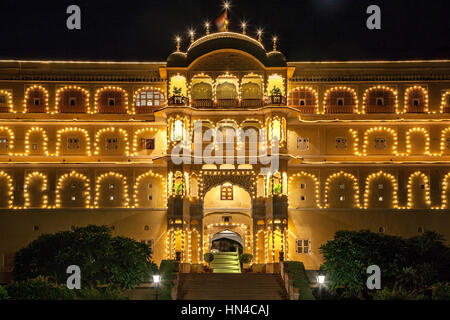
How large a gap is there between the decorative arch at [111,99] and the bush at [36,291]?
66.9ft

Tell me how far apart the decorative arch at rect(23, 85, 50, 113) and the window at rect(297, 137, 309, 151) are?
17741mm

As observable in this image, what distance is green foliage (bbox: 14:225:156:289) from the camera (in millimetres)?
30188

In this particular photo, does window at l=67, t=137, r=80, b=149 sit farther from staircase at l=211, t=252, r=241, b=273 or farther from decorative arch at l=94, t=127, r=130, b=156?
staircase at l=211, t=252, r=241, b=273

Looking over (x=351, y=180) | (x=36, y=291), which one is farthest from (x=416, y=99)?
(x=36, y=291)

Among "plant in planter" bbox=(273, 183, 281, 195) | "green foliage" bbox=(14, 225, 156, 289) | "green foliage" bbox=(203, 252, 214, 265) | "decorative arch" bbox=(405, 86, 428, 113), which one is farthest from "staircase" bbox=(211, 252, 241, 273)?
"decorative arch" bbox=(405, 86, 428, 113)

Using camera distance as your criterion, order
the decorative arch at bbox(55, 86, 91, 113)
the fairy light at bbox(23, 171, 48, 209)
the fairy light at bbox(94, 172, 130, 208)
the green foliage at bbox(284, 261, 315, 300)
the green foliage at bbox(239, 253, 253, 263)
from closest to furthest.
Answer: the green foliage at bbox(284, 261, 315, 300), the green foliage at bbox(239, 253, 253, 263), the fairy light at bbox(23, 171, 48, 209), the fairy light at bbox(94, 172, 130, 208), the decorative arch at bbox(55, 86, 91, 113)

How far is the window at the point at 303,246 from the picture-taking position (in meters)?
40.8

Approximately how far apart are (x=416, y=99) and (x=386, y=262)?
16698mm

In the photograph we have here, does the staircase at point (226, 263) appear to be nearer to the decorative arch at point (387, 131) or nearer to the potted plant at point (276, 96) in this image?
the potted plant at point (276, 96)

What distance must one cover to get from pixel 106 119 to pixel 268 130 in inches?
447

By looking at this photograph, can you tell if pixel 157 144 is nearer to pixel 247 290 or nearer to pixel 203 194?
pixel 203 194

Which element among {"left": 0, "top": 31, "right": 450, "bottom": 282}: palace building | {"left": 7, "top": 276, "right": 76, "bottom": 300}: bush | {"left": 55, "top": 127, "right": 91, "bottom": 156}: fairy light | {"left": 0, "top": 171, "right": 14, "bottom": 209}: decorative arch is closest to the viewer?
{"left": 7, "top": 276, "right": 76, "bottom": 300}: bush

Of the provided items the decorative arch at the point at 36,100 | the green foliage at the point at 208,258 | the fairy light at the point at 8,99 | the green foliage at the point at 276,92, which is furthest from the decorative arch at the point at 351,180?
the fairy light at the point at 8,99

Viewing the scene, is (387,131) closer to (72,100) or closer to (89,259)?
(72,100)
